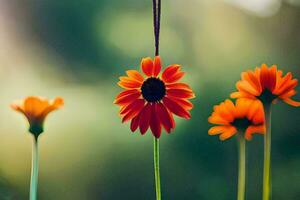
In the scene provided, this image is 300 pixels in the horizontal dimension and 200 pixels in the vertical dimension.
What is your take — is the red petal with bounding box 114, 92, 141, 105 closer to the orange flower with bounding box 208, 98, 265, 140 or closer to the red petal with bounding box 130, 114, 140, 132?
the red petal with bounding box 130, 114, 140, 132

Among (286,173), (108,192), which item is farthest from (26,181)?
(286,173)

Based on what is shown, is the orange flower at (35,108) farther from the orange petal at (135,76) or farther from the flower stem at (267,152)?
the flower stem at (267,152)

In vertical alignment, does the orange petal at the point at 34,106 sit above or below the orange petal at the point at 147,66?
below

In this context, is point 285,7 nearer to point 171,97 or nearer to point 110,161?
point 171,97

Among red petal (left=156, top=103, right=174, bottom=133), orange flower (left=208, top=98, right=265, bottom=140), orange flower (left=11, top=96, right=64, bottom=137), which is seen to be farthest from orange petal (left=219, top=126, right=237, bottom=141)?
orange flower (left=11, top=96, right=64, bottom=137)

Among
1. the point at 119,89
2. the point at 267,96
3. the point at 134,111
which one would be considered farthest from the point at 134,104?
the point at 267,96

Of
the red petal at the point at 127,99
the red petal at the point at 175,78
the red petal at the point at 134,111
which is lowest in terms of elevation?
the red petal at the point at 134,111

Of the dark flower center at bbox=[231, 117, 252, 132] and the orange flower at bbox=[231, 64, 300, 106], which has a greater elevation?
the orange flower at bbox=[231, 64, 300, 106]

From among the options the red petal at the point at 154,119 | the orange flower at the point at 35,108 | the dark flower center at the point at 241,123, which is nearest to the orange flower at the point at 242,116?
the dark flower center at the point at 241,123
